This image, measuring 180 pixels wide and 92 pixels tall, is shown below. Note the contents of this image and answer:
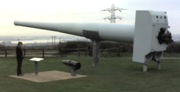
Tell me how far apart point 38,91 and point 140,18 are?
558 cm

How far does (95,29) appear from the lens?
13031mm

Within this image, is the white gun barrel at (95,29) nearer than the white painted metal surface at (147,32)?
No

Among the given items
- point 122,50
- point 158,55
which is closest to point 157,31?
point 158,55

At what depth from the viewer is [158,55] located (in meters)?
11.6

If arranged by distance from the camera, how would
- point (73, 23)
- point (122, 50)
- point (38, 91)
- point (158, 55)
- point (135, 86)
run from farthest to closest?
point (122, 50) < point (73, 23) < point (158, 55) < point (135, 86) < point (38, 91)

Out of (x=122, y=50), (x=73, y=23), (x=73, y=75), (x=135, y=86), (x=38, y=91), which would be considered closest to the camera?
(x=38, y=91)

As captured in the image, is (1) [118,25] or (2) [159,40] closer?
(2) [159,40]

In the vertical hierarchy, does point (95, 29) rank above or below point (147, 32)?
above

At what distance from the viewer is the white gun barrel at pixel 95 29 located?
11.5 m

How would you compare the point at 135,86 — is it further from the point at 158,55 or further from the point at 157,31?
the point at 158,55

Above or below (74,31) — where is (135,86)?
below

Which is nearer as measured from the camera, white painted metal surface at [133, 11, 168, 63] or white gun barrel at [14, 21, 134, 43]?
white painted metal surface at [133, 11, 168, 63]

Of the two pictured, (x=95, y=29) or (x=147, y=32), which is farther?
(x=95, y=29)

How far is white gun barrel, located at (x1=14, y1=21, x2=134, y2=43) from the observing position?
11.5 metres
